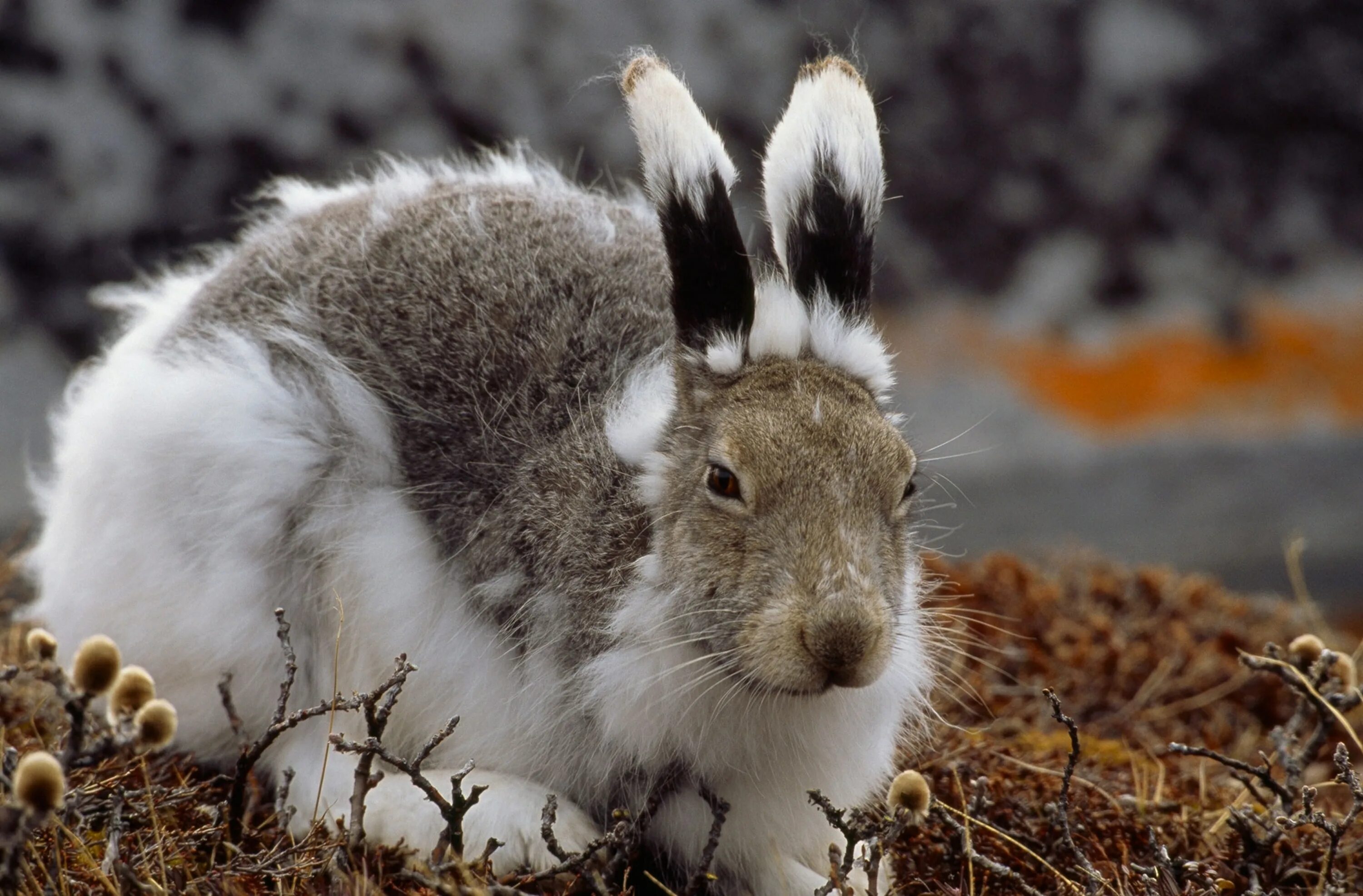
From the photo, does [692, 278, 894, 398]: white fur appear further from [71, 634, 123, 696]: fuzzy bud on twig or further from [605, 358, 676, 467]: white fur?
[71, 634, 123, 696]: fuzzy bud on twig

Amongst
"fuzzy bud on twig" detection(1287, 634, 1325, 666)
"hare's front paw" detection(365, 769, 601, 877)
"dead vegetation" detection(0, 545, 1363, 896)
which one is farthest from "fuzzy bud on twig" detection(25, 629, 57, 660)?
"fuzzy bud on twig" detection(1287, 634, 1325, 666)

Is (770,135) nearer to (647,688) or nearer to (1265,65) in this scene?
(647,688)

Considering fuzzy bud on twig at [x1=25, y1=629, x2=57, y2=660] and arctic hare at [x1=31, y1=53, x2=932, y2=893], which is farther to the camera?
arctic hare at [x1=31, y1=53, x2=932, y2=893]

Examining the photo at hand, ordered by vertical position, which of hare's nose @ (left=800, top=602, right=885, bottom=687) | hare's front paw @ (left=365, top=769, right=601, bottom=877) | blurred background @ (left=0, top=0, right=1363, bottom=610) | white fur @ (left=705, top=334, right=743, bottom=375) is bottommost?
hare's front paw @ (left=365, top=769, right=601, bottom=877)

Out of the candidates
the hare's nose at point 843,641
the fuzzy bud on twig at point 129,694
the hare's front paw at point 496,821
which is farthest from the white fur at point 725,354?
the fuzzy bud on twig at point 129,694

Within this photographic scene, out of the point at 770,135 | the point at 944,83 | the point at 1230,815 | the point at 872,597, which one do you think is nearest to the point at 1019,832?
the point at 1230,815

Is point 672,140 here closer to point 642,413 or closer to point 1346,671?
point 642,413

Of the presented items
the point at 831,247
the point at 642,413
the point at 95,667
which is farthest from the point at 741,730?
the point at 95,667

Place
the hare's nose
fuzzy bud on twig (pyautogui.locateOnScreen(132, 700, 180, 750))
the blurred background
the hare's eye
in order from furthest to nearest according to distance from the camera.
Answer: the blurred background
the hare's eye
the hare's nose
fuzzy bud on twig (pyautogui.locateOnScreen(132, 700, 180, 750))
